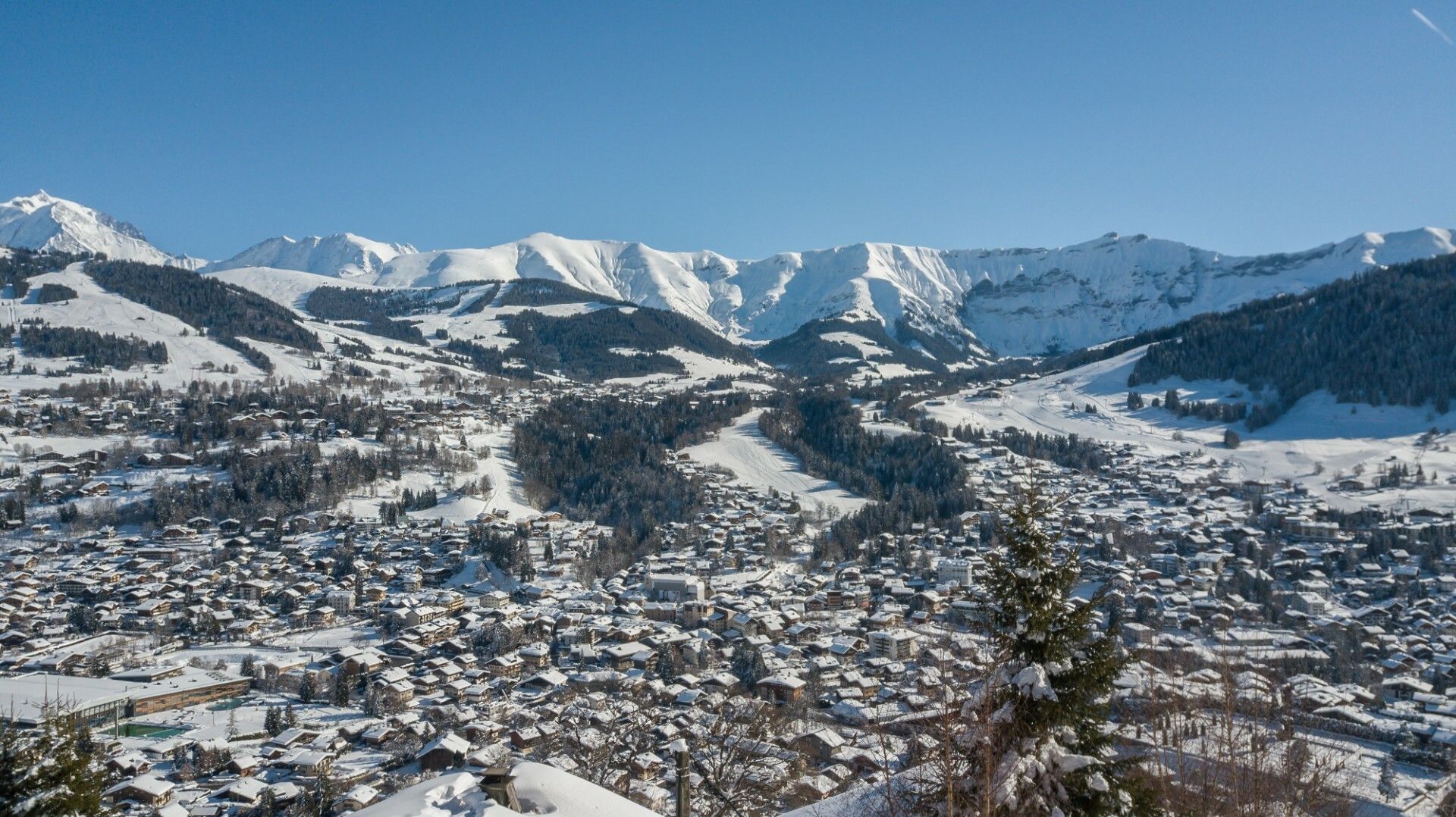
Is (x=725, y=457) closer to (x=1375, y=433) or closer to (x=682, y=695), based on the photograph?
(x=682, y=695)

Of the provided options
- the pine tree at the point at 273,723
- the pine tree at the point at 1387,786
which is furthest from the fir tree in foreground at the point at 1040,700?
the pine tree at the point at 273,723

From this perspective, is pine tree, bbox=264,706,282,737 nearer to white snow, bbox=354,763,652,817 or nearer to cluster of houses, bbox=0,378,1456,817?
cluster of houses, bbox=0,378,1456,817

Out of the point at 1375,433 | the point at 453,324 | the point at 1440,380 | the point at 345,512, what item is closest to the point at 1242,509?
the point at 1375,433

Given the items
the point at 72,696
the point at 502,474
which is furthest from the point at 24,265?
the point at 72,696

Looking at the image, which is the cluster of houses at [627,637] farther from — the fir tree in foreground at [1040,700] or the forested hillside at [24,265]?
the forested hillside at [24,265]

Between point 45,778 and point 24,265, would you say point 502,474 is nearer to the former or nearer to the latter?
point 45,778

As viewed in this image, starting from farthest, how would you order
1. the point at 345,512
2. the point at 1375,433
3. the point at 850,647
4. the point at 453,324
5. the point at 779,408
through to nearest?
the point at 453,324, the point at 779,408, the point at 1375,433, the point at 345,512, the point at 850,647

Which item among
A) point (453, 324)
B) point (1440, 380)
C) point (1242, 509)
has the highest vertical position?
point (453, 324)
